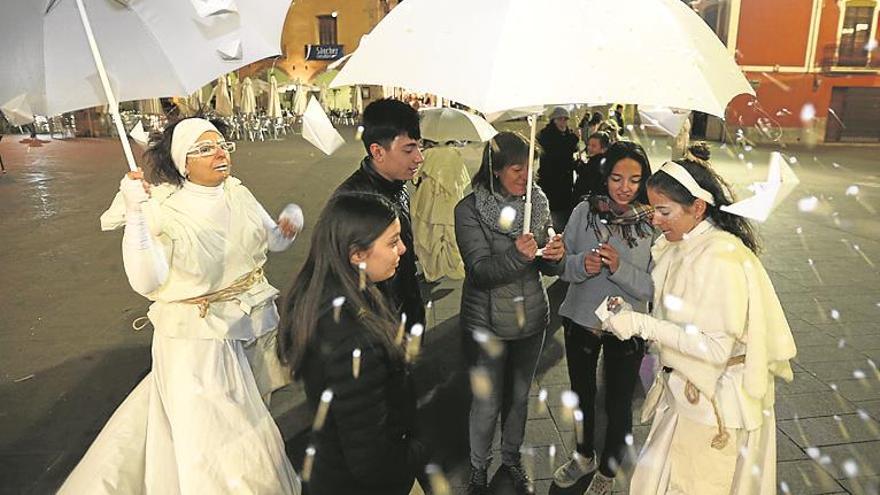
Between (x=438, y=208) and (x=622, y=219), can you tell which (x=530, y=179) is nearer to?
(x=622, y=219)

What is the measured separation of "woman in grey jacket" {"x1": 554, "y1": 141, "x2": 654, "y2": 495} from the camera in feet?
9.19

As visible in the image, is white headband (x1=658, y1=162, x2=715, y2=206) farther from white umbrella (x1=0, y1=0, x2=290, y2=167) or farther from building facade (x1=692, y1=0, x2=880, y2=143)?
building facade (x1=692, y1=0, x2=880, y2=143)

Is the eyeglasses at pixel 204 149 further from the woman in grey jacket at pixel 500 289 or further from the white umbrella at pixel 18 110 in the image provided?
the woman in grey jacket at pixel 500 289

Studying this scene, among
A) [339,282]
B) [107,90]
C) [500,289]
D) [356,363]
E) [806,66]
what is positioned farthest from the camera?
[806,66]

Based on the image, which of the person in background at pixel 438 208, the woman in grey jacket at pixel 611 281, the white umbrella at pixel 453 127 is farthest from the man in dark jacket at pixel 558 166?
the woman in grey jacket at pixel 611 281

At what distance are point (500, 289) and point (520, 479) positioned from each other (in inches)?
40.5

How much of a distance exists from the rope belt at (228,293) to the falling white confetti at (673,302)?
5.89 feet

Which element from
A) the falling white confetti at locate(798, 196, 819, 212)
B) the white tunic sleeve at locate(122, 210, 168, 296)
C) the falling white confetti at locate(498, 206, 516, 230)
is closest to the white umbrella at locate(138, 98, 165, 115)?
the white tunic sleeve at locate(122, 210, 168, 296)

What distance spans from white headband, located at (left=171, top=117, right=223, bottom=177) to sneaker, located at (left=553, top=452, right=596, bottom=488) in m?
2.35

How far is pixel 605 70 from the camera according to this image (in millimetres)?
1873

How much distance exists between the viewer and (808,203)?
1111 centimetres

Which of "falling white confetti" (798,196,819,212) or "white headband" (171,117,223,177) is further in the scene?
"falling white confetti" (798,196,819,212)

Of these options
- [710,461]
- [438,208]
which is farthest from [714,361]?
[438,208]

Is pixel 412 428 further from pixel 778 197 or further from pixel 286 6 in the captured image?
pixel 286 6
